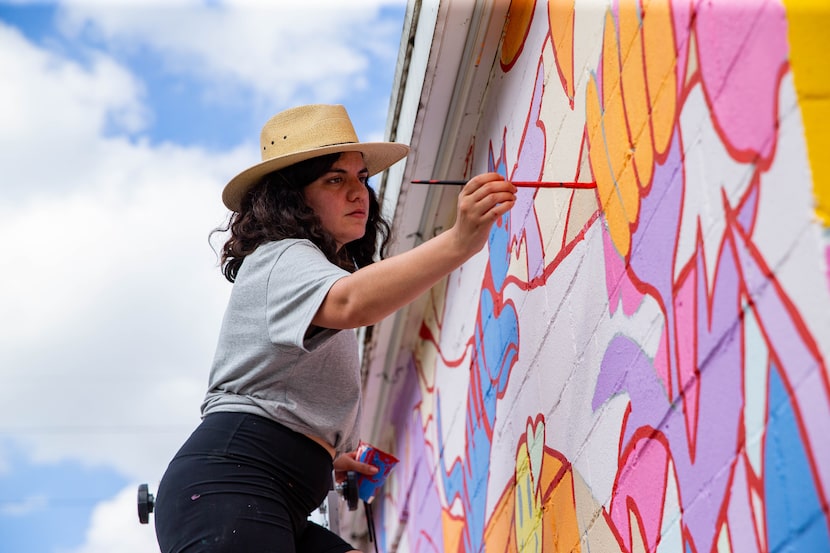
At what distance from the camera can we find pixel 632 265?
198 cm

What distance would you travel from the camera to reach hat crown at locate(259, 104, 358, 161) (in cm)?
279

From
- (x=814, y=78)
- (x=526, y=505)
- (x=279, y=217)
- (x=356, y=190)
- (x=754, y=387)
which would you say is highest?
(x=356, y=190)

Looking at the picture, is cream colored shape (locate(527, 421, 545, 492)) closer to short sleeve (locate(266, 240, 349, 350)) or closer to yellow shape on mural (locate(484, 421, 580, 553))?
yellow shape on mural (locate(484, 421, 580, 553))

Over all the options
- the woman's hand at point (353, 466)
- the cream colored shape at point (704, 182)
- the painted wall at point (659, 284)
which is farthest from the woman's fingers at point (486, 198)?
the woman's hand at point (353, 466)

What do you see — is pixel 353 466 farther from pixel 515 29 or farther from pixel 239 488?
pixel 515 29

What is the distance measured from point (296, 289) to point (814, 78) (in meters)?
1.32

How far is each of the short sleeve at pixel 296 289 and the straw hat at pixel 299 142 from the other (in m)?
0.39

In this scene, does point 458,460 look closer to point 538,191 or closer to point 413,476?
Answer: point 413,476

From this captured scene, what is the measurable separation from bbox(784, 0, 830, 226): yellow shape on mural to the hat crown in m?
1.64

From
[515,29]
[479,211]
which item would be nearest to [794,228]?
[479,211]

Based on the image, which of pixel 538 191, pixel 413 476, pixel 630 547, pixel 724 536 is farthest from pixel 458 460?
pixel 724 536

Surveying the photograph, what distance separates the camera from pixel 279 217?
266 centimetres

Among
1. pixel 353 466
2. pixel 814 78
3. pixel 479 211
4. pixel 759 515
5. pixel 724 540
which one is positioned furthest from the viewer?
pixel 353 466

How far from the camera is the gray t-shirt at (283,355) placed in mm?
2320
